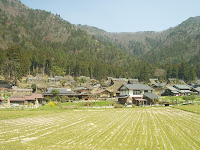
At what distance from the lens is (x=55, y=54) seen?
325 ft

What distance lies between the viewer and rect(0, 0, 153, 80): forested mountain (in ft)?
202

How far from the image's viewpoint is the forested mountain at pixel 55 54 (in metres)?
61.5

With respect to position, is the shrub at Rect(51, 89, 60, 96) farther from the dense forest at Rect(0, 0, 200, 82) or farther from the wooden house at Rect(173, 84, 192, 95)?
the wooden house at Rect(173, 84, 192, 95)

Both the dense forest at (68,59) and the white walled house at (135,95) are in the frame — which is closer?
the white walled house at (135,95)

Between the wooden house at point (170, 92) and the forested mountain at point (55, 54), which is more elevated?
the forested mountain at point (55, 54)

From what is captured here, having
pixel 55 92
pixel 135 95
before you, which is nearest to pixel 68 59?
pixel 55 92

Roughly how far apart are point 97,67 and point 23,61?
38.1m

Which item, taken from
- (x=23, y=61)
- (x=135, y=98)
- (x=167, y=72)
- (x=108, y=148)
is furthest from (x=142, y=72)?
(x=108, y=148)

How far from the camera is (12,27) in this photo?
4638 inches

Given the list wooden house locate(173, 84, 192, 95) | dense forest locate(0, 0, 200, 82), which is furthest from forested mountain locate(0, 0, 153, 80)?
wooden house locate(173, 84, 192, 95)

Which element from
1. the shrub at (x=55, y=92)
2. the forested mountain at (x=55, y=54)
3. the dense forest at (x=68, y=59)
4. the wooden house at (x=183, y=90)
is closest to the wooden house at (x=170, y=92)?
the wooden house at (x=183, y=90)

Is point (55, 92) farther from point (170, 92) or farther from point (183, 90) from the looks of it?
point (183, 90)

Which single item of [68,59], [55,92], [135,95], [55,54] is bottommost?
[135,95]

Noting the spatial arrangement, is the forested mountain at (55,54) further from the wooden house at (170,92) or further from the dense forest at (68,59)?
the wooden house at (170,92)
